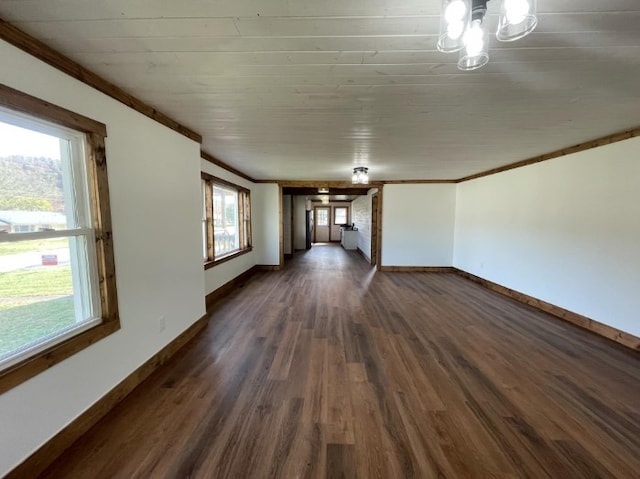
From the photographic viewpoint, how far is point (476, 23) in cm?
107

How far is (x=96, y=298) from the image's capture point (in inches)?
71.7

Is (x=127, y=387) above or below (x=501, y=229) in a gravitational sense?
below

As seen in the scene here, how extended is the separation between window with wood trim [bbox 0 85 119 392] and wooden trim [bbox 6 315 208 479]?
0.43m

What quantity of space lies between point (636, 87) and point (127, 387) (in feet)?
14.1

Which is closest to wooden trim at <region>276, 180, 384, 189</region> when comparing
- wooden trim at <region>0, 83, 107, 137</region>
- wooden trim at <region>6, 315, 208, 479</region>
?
wooden trim at <region>6, 315, 208, 479</region>

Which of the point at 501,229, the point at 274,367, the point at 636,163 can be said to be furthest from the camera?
the point at 501,229

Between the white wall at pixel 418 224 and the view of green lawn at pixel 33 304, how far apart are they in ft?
18.8

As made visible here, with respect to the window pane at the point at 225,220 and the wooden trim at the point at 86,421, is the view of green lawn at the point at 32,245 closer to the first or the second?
the wooden trim at the point at 86,421

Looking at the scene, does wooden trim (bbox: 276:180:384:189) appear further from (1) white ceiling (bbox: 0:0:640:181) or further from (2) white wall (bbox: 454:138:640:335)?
(1) white ceiling (bbox: 0:0:640:181)

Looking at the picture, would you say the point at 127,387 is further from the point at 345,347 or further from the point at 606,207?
the point at 606,207

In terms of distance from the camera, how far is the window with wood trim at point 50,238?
134 cm

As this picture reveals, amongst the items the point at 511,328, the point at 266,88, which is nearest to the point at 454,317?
the point at 511,328

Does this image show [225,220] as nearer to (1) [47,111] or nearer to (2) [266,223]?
(2) [266,223]

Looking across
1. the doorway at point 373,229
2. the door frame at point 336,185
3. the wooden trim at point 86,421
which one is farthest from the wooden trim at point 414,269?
the wooden trim at point 86,421
